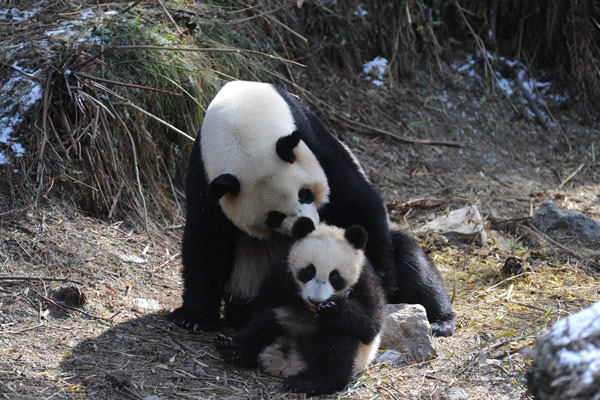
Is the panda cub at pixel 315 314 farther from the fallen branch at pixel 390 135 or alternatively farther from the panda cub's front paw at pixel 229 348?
the fallen branch at pixel 390 135

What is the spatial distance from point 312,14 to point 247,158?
4.86 meters

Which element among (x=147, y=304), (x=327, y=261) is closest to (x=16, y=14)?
(x=147, y=304)

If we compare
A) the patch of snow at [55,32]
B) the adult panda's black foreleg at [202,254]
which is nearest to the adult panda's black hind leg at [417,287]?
the adult panda's black foreleg at [202,254]

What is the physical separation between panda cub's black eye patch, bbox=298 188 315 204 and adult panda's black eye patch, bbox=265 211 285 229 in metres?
0.15

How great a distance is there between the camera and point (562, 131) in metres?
9.02

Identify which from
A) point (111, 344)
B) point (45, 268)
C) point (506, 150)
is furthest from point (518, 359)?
point (506, 150)

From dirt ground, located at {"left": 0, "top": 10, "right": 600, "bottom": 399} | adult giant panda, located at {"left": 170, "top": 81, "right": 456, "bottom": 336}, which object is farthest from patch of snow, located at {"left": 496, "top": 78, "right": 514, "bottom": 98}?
adult giant panda, located at {"left": 170, "top": 81, "right": 456, "bottom": 336}

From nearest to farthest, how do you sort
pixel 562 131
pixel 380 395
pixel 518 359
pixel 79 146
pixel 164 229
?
pixel 380 395
pixel 518 359
pixel 79 146
pixel 164 229
pixel 562 131

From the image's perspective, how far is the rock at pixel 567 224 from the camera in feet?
20.9

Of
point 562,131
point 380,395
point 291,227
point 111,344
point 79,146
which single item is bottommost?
point 562,131

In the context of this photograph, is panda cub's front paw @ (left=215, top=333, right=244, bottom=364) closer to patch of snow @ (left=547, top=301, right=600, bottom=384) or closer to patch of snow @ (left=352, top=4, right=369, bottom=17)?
patch of snow @ (left=547, top=301, right=600, bottom=384)

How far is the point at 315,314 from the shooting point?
3744mm

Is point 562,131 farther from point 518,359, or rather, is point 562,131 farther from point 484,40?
point 518,359

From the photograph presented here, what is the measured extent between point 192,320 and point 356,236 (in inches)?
52.0
